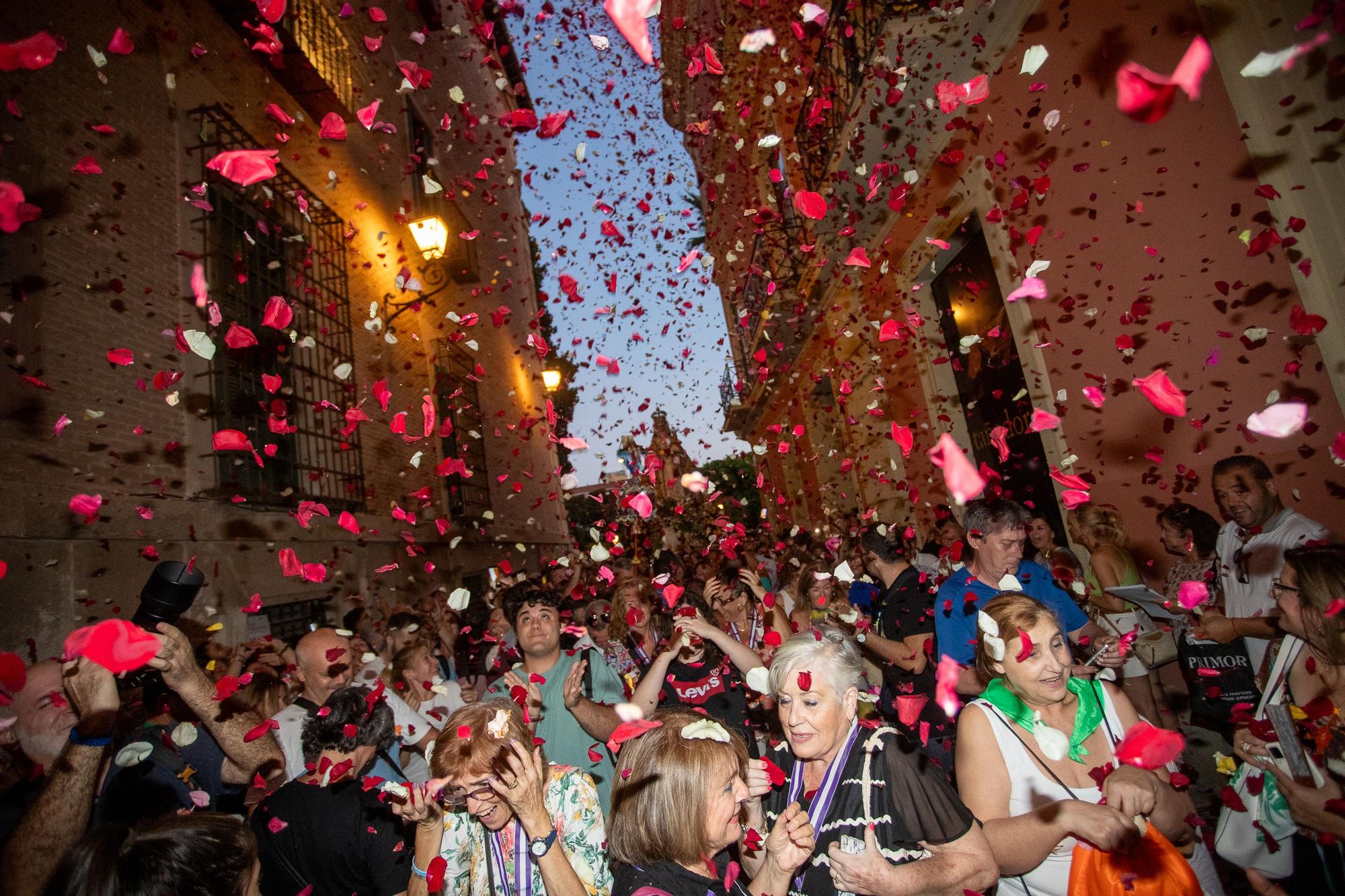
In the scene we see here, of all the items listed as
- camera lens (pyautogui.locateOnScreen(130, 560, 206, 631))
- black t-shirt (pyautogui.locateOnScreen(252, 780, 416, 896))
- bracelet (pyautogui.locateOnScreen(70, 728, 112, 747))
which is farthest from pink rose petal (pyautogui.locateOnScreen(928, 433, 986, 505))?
bracelet (pyautogui.locateOnScreen(70, 728, 112, 747))

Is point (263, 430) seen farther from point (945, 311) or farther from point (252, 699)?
point (945, 311)

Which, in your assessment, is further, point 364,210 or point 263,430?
point 364,210

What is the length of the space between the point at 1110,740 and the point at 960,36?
563 cm

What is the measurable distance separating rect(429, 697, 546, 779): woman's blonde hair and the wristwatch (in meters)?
0.28

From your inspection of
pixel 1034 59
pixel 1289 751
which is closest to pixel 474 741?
pixel 1289 751

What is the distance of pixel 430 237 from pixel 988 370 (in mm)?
6528

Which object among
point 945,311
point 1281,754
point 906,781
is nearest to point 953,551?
point 945,311

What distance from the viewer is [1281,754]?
7.42ft

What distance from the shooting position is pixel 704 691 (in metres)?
3.75

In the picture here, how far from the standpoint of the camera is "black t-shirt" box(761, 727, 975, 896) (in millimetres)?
→ 1992

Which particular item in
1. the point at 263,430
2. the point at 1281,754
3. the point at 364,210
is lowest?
the point at 1281,754

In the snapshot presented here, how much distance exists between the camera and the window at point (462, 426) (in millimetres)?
11359

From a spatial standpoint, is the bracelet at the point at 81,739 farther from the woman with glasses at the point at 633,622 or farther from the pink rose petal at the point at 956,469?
the pink rose petal at the point at 956,469

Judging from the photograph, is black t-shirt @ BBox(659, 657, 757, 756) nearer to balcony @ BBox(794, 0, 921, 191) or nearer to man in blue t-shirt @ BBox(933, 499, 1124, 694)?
man in blue t-shirt @ BBox(933, 499, 1124, 694)
